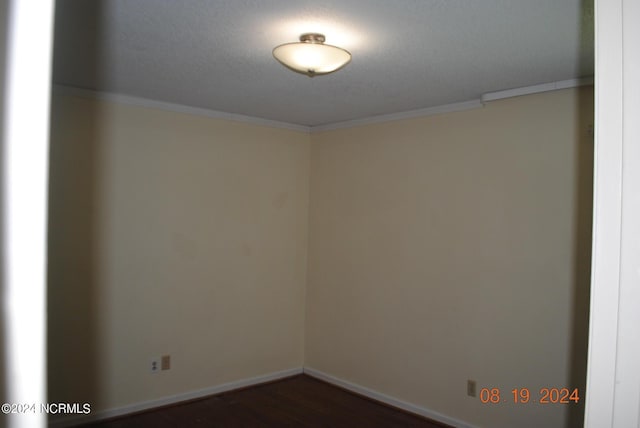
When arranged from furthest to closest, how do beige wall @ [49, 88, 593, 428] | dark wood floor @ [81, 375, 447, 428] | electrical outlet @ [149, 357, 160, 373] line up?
electrical outlet @ [149, 357, 160, 373] → dark wood floor @ [81, 375, 447, 428] → beige wall @ [49, 88, 593, 428]

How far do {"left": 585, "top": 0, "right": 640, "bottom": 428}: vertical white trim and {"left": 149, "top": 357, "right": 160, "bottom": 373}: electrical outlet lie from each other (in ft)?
12.4

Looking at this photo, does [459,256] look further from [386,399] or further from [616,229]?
[616,229]

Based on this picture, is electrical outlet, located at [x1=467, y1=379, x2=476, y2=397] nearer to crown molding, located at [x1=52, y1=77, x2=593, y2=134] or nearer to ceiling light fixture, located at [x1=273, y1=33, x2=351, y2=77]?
crown molding, located at [x1=52, y1=77, x2=593, y2=134]

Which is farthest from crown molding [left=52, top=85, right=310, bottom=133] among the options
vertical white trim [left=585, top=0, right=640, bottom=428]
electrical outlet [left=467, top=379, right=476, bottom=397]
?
vertical white trim [left=585, top=0, right=640, bottom=428]

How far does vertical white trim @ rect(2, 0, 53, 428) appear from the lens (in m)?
0.40

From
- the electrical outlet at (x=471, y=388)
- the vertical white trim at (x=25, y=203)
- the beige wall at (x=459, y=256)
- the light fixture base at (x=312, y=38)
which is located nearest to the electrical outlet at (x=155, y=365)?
the beige wall at (x=459, y=256)

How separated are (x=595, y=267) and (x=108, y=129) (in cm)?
369

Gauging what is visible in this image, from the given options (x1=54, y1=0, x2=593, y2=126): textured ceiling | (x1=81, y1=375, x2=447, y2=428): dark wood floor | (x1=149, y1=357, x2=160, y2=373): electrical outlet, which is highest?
(x1=54, y1=0, x2=593, y2=126): textured ceiling

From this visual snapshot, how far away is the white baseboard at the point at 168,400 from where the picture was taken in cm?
347

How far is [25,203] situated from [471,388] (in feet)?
12.0

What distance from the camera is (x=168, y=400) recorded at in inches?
155

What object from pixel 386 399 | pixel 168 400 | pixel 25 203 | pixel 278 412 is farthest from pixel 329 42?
pixel 168 400

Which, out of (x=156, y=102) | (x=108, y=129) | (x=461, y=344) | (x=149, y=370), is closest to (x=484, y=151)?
(x=461, y=344)

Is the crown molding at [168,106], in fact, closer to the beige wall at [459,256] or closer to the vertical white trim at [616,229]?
the beige wall at [459,256]
